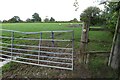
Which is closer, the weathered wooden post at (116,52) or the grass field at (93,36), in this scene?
the weathered wooden post at (116,52)

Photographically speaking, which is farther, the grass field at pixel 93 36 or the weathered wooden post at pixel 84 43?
the grass field at pixel 93 36

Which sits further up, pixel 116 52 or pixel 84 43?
pixel 84 43

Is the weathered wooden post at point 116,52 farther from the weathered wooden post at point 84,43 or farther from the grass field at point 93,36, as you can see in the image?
the weathered wooden post at point 84,43

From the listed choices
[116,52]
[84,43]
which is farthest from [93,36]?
[84,43]

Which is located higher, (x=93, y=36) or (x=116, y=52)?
(x=93, y=36)

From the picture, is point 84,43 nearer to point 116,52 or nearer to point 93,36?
point 116,52

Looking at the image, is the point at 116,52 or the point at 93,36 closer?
the point at 116,52

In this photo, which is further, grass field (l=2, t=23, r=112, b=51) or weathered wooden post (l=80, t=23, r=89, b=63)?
grass field (l=2, t=23, r=112, b=51)

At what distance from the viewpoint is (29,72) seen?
525cm

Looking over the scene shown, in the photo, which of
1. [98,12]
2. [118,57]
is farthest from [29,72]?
[98,12]

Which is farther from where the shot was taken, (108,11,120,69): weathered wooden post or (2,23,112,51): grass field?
(2,23,112,51): grass field

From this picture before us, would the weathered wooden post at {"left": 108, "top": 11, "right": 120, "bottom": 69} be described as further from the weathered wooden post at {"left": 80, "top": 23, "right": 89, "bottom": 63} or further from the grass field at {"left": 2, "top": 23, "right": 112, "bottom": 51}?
the weathered wooden post at {"left": 80, "top": 23, "right": 89, "bottom": 63}

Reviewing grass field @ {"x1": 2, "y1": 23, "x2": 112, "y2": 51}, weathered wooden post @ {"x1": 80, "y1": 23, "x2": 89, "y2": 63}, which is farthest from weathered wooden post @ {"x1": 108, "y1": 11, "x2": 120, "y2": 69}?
weathered wooden post @ {"x1": 80, "y1": 23, "x2": 89, "y2": 63}

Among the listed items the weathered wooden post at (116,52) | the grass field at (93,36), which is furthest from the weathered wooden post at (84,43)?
the weathered wooden post at (116,52)
